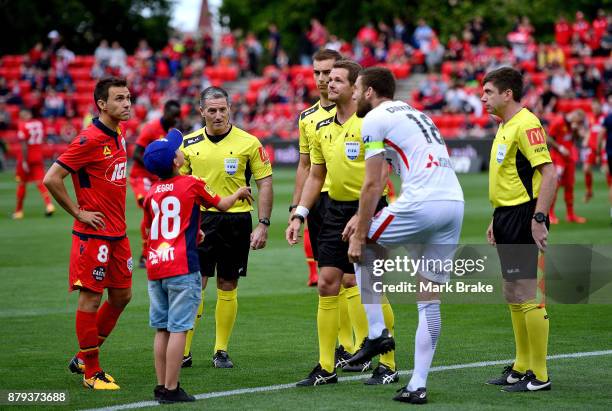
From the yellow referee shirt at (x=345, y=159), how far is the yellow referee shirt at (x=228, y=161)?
916mm

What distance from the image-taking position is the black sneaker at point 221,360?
28.6 ft

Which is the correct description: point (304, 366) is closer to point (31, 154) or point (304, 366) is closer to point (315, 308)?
point (315, 308)

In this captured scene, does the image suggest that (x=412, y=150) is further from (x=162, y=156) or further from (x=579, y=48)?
(x=579, y=48)

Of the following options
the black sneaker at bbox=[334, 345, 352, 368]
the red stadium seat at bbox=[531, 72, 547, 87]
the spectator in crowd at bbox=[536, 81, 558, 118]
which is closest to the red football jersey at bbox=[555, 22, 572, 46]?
the red stadium seat at bbox=[531, 72, 547, 87]

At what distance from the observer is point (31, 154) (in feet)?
76.1

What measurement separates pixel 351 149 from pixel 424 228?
1.26 metres

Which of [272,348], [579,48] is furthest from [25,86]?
[272,348]

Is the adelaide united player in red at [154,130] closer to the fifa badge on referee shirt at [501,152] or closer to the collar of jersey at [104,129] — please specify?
the collar of jersey at [104,129]

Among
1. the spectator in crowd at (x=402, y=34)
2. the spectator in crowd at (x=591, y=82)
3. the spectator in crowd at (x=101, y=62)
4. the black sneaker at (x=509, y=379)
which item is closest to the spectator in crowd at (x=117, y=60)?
the spectator in crowd at (x=101, y=62)

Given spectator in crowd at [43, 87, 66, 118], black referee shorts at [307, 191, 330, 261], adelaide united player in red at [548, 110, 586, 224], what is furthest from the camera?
spectator in crowd at [43, 87, 66, 118]

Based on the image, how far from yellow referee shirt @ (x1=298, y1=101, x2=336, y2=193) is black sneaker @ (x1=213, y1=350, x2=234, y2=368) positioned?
152cm

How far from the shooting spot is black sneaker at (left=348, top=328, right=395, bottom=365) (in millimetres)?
7711

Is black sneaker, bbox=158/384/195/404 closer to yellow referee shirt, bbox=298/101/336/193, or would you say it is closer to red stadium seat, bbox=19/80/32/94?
yellow referee shirt, bbox=298/101/336/193

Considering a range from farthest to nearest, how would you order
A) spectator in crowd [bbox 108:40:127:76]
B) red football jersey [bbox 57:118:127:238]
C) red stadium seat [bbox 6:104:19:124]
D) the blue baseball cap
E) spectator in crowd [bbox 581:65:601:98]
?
spectator in crowd [bbox 108:40:127:76]
red stadium seat [bbox 6:104:19:124]
spectator in crowd [bbox 581:65:601:98]
red football jersey [bbox 57:118:127:238]
the blue baseball cap
